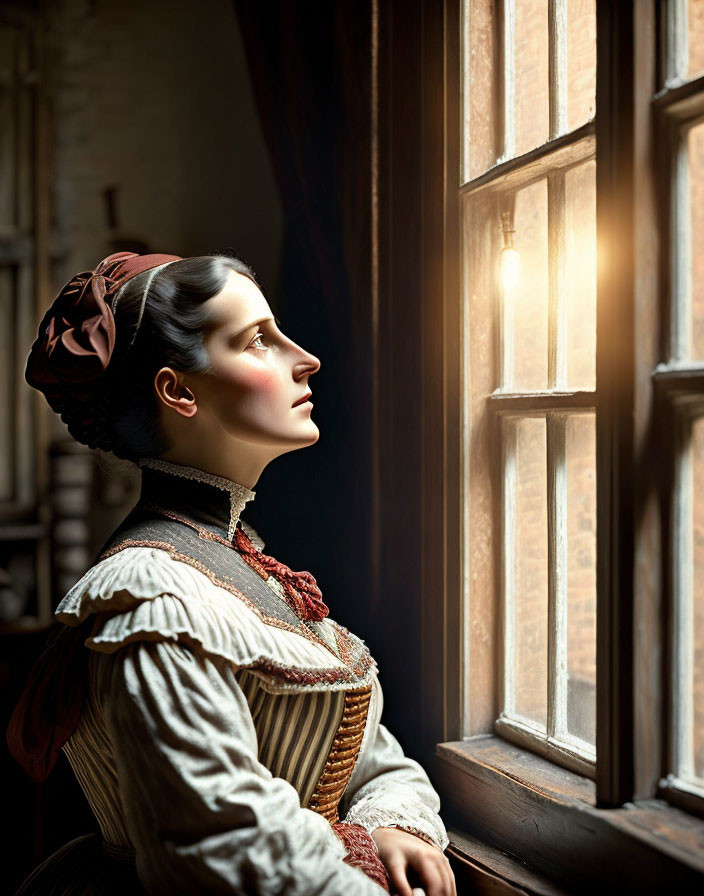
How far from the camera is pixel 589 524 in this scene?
1.39 meters

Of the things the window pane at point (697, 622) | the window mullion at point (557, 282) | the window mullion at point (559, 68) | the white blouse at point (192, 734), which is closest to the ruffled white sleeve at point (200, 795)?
the white blouse at point (192, 734)

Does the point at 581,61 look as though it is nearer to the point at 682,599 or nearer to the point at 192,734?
the point at 682,599

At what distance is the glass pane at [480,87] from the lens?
154 centimetres

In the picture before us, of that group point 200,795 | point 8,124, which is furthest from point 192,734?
point 8,124

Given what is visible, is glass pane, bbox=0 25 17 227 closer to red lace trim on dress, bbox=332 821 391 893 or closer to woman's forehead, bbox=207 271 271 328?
woman's forehead, bbox=207 271 271 328

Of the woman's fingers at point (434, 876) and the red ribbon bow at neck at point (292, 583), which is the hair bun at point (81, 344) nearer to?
the red ribbon bow at neck at point (292, 583)

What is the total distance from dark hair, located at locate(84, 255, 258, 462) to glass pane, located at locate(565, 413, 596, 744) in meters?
0.60

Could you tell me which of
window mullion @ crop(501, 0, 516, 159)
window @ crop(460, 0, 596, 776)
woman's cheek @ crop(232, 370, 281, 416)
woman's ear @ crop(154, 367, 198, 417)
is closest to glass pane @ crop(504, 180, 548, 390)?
window @ crop(460, 0, 596, 776)

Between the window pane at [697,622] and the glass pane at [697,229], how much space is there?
0.12 m

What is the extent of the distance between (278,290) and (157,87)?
729 millimetres

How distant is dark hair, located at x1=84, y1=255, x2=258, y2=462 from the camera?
4.20 ft

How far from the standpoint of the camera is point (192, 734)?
3.44 ft

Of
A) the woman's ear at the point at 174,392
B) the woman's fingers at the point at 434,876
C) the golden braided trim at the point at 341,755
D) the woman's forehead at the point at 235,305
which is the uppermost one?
the woman's forehead at the point at 235,305

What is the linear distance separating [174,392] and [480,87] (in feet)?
2.60
